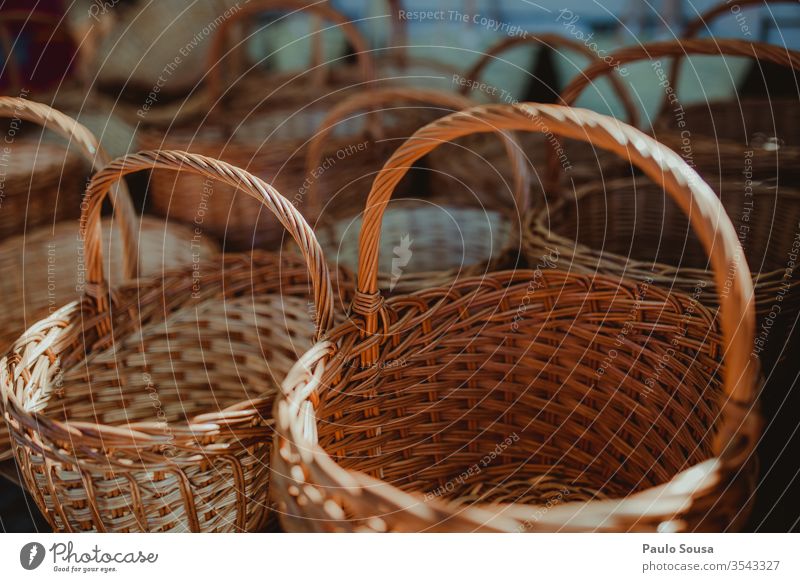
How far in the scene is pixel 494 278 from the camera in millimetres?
473

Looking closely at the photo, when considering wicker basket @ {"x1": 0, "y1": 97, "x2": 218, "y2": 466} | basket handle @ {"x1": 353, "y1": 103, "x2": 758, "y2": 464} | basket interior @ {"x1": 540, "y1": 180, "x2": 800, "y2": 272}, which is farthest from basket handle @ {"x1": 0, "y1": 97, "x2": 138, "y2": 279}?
basket interior @ {"x1": 540, "y1": 180, "x2": 800, "y2": 272}

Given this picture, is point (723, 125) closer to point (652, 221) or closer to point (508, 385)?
point (652, 221)

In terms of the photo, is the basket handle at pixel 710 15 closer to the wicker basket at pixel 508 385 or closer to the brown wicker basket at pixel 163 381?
the wicker basket at pixel 508 385

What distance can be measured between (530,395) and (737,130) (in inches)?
19.5

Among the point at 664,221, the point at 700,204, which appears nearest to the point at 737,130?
the point at 664,221

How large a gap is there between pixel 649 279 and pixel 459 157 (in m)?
Answer: 0.25

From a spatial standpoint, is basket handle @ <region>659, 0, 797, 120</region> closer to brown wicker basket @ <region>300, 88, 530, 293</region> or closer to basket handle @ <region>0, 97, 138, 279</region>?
brown wicker basket @ <region>300, 88, 530, 293</region>

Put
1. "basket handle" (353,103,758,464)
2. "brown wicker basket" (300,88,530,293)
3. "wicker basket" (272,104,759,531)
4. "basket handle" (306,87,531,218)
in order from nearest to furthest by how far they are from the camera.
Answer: "basket handle" (353,103,758,464) < "wicker basket" (272,104,759,531) < "basket handle" (306,87,531,218) < "brown wicker basket" (300,88,530,293)

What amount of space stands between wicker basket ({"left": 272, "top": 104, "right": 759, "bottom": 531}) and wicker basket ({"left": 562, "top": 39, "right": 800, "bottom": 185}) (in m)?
0.17

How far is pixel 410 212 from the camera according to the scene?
0.69 metres

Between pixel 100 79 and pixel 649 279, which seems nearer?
pixel 649 279
